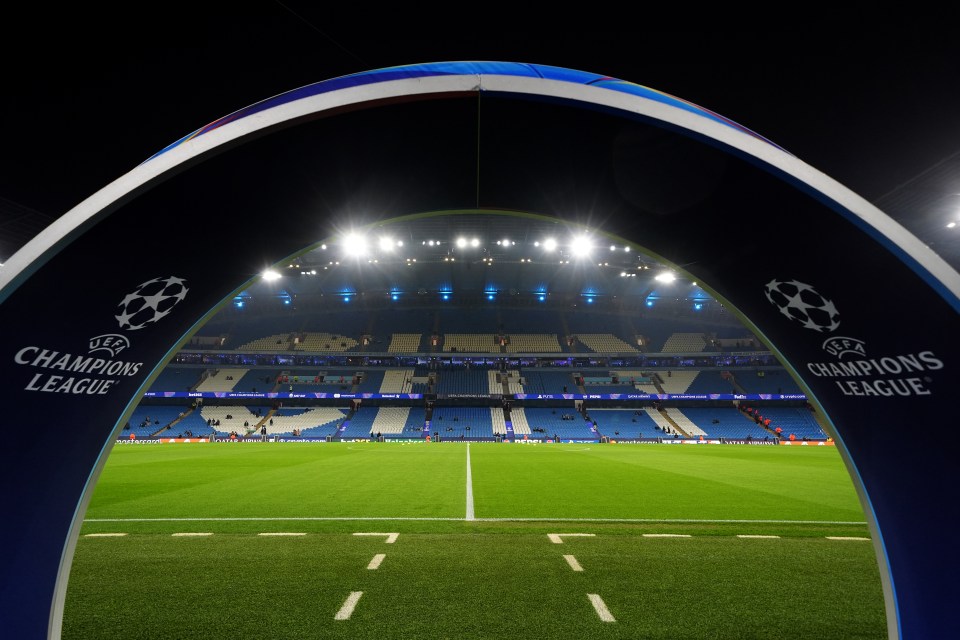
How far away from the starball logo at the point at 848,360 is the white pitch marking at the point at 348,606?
335 centimetres

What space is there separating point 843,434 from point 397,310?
5408cm

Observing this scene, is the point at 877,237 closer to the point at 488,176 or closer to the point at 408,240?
the point at 488,176

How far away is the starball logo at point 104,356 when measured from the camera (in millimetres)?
1737

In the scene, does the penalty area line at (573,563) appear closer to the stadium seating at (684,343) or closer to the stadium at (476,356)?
the stadium at (476,356)

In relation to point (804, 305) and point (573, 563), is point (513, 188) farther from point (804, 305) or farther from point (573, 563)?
point (573, 563)

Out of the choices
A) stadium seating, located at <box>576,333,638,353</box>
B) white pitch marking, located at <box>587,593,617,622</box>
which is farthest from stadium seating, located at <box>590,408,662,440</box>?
white pitch marking, located at <box>587,593,617,622</box>

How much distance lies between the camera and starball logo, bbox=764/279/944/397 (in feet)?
5.09

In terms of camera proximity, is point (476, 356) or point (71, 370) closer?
point (71, 370)

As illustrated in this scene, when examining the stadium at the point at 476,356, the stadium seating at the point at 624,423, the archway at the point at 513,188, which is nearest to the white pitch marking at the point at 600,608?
the archway at the point at 513,188

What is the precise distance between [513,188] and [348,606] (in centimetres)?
327

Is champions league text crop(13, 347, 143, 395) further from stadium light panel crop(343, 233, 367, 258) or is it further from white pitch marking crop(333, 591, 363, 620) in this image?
stadium light panel crop(343, 233, 367, 258)

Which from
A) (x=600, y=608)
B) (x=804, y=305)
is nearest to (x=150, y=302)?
(x=804, y=305)

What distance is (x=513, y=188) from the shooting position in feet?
7.30

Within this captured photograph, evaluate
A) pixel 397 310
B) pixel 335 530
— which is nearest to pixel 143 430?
pixel 397 310
